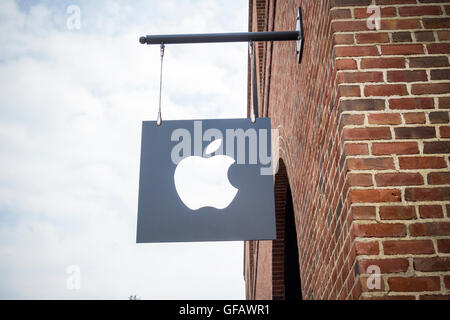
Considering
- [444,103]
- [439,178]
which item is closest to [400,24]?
[444,103]

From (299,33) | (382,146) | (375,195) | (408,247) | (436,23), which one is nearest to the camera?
(408,247)

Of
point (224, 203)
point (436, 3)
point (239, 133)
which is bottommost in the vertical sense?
point (224, 203)

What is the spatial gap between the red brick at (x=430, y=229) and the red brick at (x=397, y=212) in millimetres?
57

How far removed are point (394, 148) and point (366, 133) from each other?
6.3 inches

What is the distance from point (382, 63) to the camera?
2.34 metres

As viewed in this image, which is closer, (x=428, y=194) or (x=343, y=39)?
(x=428, y=194)

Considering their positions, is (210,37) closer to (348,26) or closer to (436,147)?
(348,26)

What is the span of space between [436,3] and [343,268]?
5.36 feet

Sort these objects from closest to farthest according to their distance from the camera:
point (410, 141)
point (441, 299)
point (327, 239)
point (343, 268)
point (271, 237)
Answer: point (441, 299) < point (410, 141) < point (343, 268) < point (327, 239) < point (271, 237)

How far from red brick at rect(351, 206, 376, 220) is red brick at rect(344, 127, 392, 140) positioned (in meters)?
0.38
